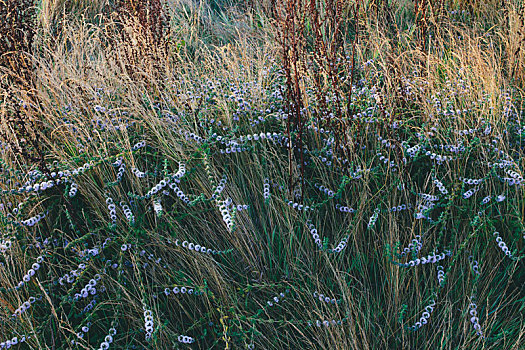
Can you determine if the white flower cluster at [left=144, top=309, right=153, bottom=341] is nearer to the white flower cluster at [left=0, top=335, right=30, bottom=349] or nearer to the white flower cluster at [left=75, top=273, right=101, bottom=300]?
the white flower cluster at [left=75, top=273, right=101, bottom=300]

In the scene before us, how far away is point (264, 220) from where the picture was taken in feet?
7.38

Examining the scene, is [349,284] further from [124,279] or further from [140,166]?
[140,166]

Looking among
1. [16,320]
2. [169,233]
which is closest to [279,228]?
[169,233]

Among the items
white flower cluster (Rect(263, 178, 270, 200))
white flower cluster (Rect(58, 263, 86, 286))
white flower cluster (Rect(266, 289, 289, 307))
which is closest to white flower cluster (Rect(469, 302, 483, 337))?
white flower cluster (Rect(266, 289, 289, 307))

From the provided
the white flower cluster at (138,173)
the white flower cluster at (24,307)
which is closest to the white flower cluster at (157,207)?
the white flower cluster at (138,173)

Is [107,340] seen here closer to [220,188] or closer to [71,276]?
[71,276]

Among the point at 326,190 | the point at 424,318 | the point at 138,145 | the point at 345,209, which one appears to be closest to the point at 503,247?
the point at 424,318

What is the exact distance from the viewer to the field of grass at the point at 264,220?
1892 millimetres

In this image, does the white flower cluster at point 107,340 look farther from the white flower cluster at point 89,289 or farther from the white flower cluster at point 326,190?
the white flower cluster at point 326,190

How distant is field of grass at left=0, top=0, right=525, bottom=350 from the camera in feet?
6.21

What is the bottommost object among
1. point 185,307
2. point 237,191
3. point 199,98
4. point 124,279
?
point 185,307

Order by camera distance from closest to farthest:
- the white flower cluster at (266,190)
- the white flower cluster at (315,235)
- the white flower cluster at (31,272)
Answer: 1. the white flower cluster at (31,272)
2. the white flower cluster at (315,235)
3. the white flower cluster at (266,190)

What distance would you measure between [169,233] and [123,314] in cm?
43

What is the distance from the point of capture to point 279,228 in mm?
2191
